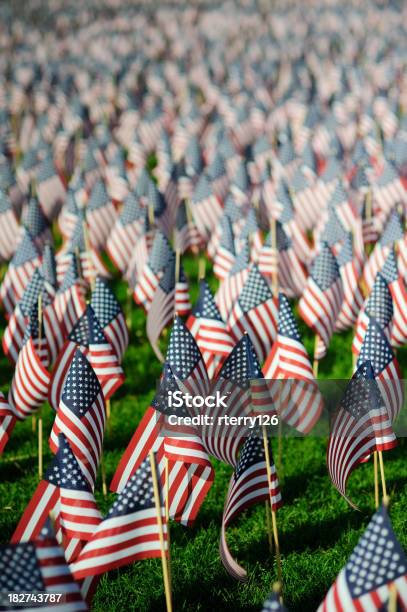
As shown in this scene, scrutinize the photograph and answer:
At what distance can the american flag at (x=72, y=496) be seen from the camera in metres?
6.46

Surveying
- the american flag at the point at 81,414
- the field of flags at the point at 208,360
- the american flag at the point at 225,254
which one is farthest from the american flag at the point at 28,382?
the american flag at the point at 225,254

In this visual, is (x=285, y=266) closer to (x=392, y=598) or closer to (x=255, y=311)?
(x=255, y=311)

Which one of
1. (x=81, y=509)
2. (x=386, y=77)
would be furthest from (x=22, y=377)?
(x=386, y=77)

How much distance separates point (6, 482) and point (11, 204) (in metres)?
6.87

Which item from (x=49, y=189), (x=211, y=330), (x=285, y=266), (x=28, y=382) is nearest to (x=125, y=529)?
(x=28, y=382)

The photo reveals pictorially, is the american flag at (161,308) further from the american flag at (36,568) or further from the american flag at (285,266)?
the american flag at (36,568)

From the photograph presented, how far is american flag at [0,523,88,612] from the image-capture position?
520 centimetres

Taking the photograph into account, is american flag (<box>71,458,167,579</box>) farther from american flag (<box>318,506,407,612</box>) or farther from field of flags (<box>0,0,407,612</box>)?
american flag (<box>318,506,407,612</box>)

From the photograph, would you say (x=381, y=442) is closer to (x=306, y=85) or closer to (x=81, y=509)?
(x=81, y=509)

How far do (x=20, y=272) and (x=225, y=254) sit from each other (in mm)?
2884

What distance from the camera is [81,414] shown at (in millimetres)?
7500

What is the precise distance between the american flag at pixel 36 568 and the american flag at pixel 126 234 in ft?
28.8

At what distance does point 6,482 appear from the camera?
9.06 m

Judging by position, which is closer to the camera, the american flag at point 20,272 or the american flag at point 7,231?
the american flag at point 20,272
